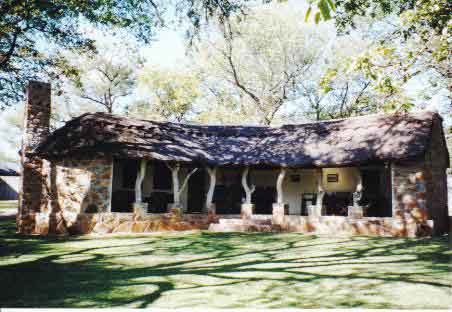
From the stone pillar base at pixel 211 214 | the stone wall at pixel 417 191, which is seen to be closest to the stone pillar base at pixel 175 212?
the stone pillar base at pixel 211 214

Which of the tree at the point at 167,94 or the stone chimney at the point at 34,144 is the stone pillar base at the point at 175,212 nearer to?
the stone chimney at the point at 34,144

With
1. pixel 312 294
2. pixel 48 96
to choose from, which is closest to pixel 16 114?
pixel 48 96

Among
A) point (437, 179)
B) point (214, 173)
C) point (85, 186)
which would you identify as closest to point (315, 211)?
point (214, 173)

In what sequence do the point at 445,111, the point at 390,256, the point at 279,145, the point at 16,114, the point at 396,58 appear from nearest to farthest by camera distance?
the point at 396,58 → the point at 390,256 → the point at 279,145 → the point at 445,111 → the point at 16,114

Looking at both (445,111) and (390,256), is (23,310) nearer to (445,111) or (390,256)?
(390,256)

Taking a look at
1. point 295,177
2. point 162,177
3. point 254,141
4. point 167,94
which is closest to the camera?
point 162,177

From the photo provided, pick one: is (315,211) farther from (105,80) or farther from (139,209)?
(105,80)

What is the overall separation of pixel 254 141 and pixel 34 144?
349 inches

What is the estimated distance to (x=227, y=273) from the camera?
283 inches

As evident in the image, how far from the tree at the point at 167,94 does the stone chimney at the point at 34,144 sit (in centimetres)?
1925

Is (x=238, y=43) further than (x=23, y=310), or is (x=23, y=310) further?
(x=238, y=43)

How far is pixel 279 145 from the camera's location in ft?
55.4

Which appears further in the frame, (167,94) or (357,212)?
(167,94)

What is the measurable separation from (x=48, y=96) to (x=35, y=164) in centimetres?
258
